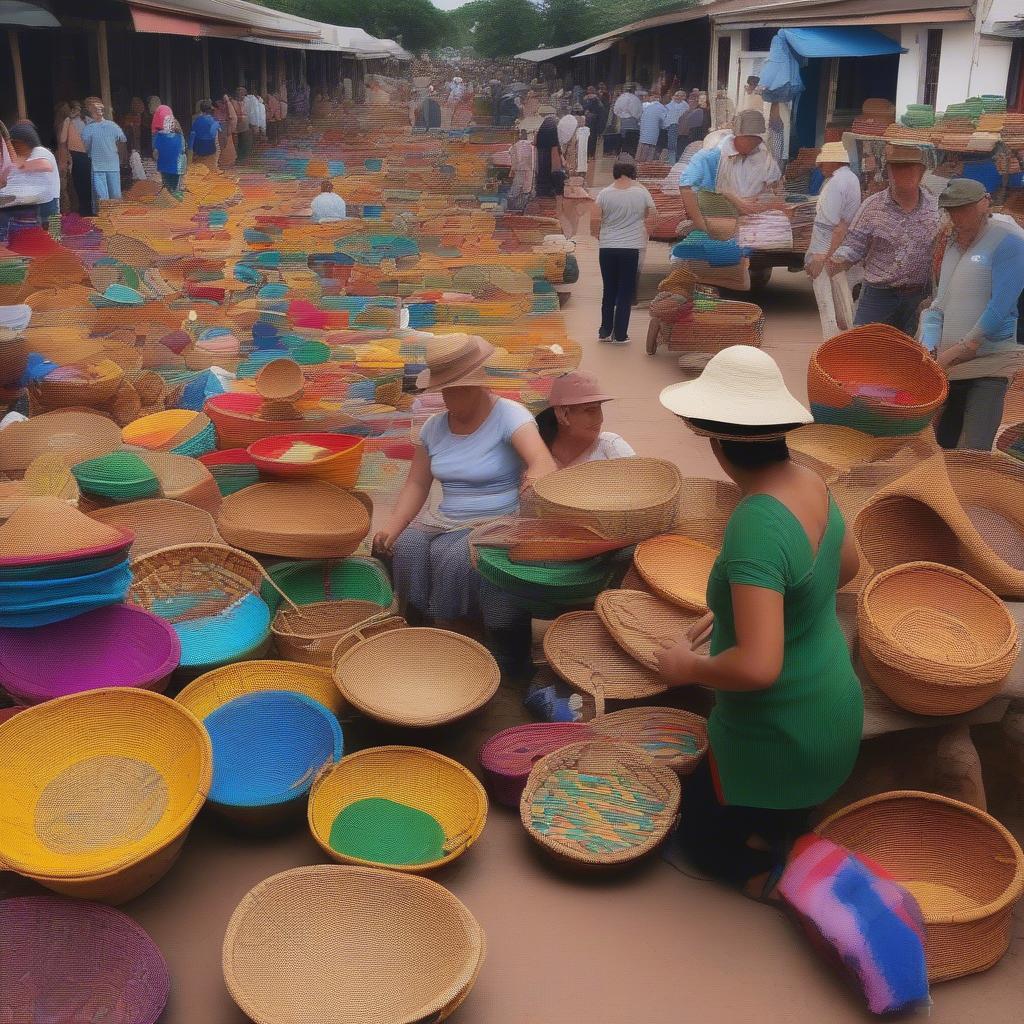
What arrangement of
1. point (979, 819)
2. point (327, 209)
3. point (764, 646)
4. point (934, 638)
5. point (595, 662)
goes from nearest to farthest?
point (764, 646) < point (979, 819) < point (934, 638) < point (595, 662) < point (327, 209)

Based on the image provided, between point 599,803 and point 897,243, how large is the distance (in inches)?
139

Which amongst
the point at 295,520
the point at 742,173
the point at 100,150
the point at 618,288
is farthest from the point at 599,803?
the point at 100,150

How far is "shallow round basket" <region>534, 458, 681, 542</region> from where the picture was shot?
3309 millimetres

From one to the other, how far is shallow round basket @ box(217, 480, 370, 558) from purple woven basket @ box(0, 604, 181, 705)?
58cm

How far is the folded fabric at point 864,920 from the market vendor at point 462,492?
4.18 ft

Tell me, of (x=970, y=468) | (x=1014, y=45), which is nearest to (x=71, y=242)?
(x=970, y=468)

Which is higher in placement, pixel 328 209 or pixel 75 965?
pixel 328 209

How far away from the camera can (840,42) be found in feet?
49.5

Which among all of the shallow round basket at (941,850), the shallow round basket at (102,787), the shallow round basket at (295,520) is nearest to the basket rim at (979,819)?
the shallow round basket at (941,850)

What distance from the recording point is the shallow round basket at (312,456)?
3803mm

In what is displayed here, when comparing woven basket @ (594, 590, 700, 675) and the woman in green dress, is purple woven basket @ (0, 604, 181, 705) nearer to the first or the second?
woven basket @ (594, 590, 700, 675)

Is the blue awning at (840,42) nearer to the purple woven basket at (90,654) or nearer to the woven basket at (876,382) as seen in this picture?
the woven basket at (876,382)

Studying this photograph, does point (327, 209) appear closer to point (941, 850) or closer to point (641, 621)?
point (641, 621)

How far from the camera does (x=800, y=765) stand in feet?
7.89
